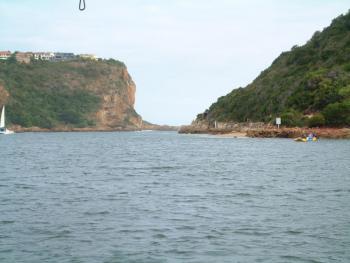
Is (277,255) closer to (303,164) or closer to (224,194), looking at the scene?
(224,194)

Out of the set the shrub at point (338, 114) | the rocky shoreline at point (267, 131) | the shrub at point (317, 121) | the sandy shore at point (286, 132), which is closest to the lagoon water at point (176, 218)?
the sandy shore at point (286, 132)

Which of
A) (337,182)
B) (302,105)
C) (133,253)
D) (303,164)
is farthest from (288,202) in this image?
(302,105)

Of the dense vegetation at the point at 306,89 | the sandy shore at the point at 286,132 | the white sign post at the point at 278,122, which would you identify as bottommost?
the sandy shore at the point at 286,132

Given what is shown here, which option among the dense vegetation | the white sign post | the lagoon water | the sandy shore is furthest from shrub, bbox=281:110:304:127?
the lagoon water

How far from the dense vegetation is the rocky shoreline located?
328cm

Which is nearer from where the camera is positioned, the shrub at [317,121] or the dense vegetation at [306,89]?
the shrub at [317,121]

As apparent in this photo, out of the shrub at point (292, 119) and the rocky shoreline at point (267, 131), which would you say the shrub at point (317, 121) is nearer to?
the rocky shoreline at point (267, 131)

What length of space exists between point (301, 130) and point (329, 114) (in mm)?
5955

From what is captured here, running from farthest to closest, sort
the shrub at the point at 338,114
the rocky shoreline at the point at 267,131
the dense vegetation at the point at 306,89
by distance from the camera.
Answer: the dense vegetation at the point at 306,89 → the shrub at the point at 338,114 → the rocky shoreline at the point at 267,131

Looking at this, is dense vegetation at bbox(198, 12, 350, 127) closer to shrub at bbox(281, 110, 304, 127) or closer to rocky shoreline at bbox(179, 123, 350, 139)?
shrub at bbox(281, 110, 304, 127)

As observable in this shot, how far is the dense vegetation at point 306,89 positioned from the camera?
11050cm

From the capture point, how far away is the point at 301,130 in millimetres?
105812

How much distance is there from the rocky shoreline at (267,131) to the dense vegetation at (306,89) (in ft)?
10.8

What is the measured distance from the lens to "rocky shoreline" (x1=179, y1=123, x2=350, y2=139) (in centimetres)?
9875
